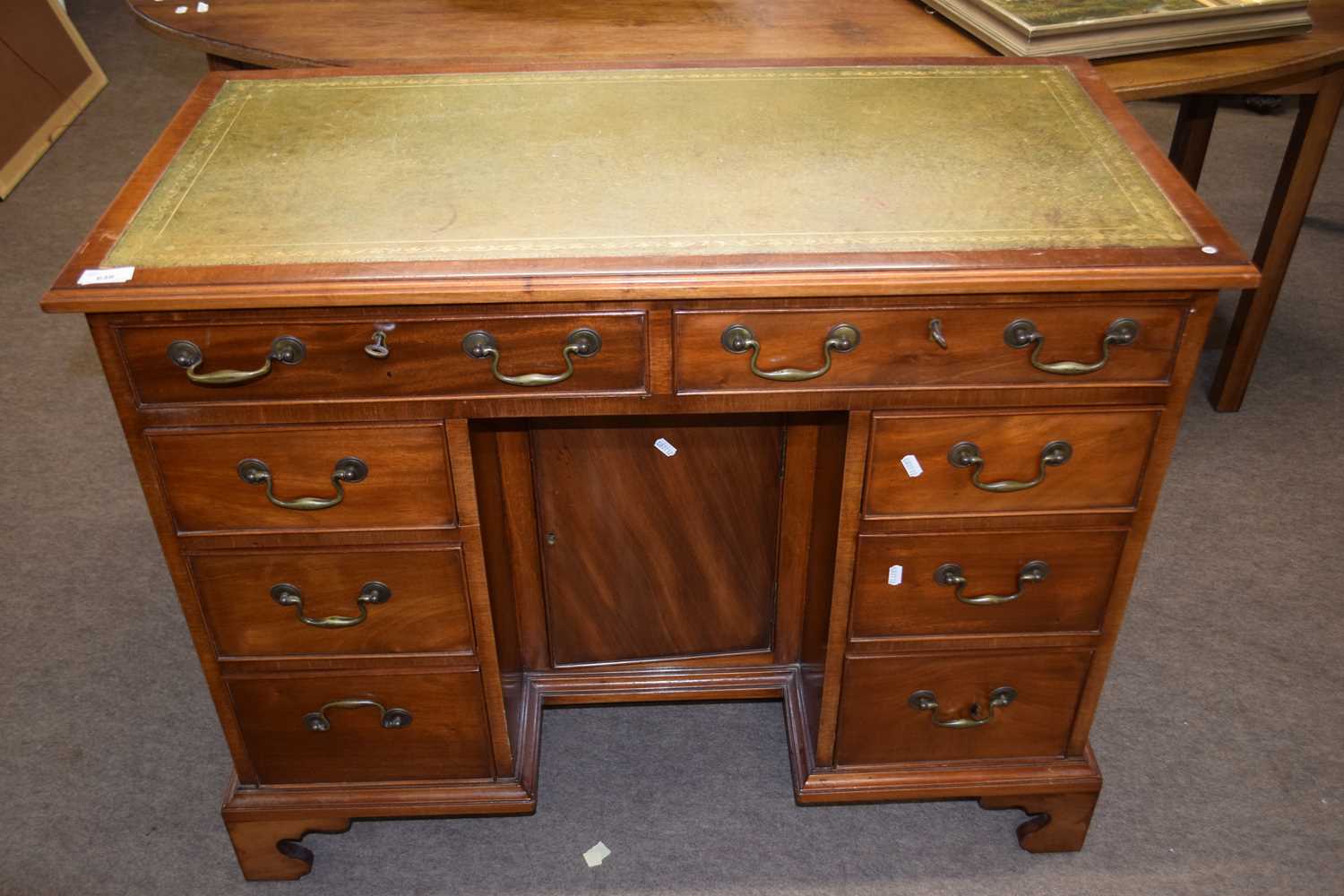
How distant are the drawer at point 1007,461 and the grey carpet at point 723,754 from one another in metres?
0.65

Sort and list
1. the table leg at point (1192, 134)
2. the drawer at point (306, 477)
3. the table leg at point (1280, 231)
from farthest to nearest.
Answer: the table leg at point (1192, 134) < the table leg at point (1280, 231) < the drawer at point (306, 477)

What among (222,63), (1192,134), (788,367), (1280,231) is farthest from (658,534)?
(1192,134)

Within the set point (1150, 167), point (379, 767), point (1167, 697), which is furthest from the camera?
point (1167, 697)

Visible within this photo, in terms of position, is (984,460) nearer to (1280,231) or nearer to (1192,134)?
(1280,231)

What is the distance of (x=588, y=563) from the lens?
74.2 inches

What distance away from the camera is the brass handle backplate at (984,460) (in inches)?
58.2

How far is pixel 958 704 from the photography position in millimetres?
1747

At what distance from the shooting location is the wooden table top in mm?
1965

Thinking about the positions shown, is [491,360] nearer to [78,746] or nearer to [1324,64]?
[78,746]

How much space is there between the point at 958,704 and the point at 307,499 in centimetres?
93

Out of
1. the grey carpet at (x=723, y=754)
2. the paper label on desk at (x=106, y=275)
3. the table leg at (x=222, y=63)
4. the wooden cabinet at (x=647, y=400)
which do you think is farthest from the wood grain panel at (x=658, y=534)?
the table leg at (x=222, y=63)

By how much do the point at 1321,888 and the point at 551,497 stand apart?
4.14 feet

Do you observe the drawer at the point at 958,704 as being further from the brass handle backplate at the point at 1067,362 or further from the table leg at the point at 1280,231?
the table leg at the point at 1280,231

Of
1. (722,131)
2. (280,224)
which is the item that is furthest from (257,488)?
(722,131)
